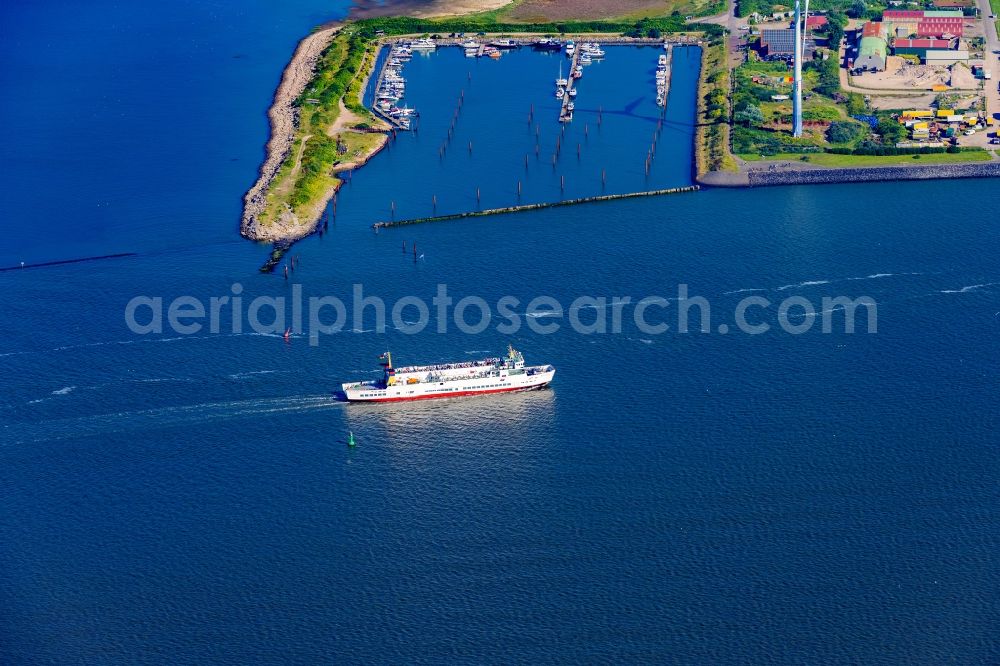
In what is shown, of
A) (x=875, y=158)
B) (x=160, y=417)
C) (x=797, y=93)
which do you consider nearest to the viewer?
(x=160, y=417)

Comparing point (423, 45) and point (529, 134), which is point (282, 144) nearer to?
point (529, 134)

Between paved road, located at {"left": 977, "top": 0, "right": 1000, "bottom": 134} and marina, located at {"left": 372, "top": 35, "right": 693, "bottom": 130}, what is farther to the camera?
marina, located at {"left": 372, "top": 35, "right": 693, "bottom": 130}

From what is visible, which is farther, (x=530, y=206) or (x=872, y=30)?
(x=872, y=30)

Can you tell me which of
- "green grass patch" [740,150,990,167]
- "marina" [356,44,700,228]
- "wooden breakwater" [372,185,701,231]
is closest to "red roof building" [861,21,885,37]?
"marina" [356,44,700,228]

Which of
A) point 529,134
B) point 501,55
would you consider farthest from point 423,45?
point 529,134
